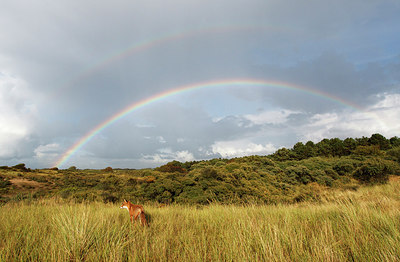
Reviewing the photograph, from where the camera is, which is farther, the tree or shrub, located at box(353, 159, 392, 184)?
the tree

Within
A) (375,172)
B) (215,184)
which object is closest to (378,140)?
(375,172)

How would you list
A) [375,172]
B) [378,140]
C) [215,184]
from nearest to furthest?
[215,184]
[375,172]
[378,140]

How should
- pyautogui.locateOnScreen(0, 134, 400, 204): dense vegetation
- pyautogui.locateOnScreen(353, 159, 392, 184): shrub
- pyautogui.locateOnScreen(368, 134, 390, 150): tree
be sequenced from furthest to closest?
pyautogui.locateOnScreen(368, 134, 390, 150): tree → pyautogui.locateOnScreen(353, 159, 392, 184): shrub → pyautogui.locateOnScreen(0, 134, 400, 204): dense vegetation

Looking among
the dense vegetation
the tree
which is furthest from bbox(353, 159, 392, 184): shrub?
the tree

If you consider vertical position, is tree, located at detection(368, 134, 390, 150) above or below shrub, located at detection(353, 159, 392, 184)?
above

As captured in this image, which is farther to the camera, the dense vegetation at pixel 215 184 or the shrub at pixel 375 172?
the shrub at pixel 375 172

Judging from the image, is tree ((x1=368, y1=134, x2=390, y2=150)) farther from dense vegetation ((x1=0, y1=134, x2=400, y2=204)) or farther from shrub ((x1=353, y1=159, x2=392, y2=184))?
shrub ((x1=353, y1=159, x2=392, y2=184))

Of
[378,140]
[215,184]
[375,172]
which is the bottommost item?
[375,172]

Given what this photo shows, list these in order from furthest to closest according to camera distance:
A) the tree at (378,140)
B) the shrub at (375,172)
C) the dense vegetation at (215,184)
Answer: the tree at (378,140) → the shrub at (375,172) → the dense vegetation at (215,184)

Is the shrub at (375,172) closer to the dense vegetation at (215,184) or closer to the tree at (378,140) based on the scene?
the dense vegetation at (215,184)

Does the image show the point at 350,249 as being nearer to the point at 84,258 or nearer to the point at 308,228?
the point at 308,228

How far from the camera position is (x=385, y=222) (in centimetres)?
363

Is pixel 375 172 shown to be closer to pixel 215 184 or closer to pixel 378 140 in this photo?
pixel 215 184

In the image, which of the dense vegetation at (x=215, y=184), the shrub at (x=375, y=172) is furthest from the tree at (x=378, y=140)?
the shrub at (x=375, y=172)
